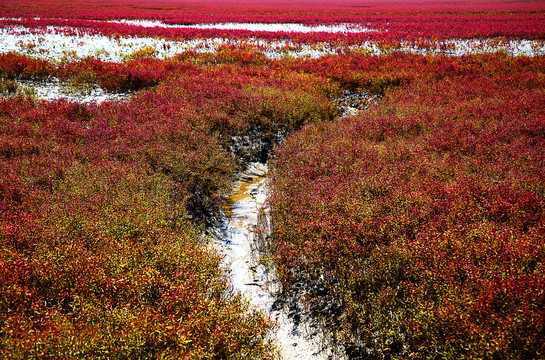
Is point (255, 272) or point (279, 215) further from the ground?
point (279, 215)

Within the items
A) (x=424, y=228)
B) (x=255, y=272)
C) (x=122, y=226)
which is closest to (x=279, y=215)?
(x=255, y=272)

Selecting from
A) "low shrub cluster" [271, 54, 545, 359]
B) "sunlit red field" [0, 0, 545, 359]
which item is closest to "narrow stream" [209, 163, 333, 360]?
"sunlit red field" [0, 0, 545, 359]

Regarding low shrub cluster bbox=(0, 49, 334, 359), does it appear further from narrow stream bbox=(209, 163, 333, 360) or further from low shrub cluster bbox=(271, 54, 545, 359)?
low shrub cluster bbox=(271, 54, 545, 359)

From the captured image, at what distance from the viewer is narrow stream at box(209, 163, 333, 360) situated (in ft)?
15.9

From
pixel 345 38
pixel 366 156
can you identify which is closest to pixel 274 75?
pixel 366 156

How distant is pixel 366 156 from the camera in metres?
8.61

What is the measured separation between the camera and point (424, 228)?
18.1 feet

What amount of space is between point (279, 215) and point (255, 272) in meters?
1.32

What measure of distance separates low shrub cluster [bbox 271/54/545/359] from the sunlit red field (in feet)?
0.11

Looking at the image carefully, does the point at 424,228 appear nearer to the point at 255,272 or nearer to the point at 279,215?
the point at 279,215

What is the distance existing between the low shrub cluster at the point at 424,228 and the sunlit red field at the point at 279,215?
1.4 inches

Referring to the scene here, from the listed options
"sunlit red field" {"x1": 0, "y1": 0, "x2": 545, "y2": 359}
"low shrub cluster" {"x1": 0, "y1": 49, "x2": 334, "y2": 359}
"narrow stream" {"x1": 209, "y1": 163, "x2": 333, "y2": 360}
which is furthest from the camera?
"narrow stream" {"x1": 209, "y1": 163, "x2": 333, "y2": 360}

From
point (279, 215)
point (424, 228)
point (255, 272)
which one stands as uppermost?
point (424, 228)

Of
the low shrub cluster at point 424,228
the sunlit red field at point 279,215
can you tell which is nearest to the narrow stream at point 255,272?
the sunlit red field at point 279,215
